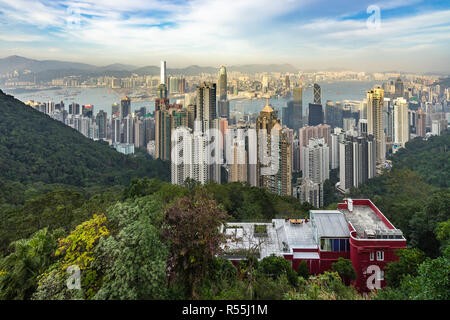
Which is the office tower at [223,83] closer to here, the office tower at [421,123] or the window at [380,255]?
the window at [380,255]

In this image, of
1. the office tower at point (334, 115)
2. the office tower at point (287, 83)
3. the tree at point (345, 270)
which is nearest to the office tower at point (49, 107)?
the office tower at point (287, 83)

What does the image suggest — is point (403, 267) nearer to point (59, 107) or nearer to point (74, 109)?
point (59, 107)

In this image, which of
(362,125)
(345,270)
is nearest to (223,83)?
(362,125)

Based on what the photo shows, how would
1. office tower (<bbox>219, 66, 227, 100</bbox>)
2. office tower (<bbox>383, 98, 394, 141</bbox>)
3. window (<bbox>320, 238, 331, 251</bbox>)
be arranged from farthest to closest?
office tower (<bbox>383, 98, 394, 141</bbox>)
office tower (<bbox>219, 66, 227, 100</bbox>)
window (<bbox>320, 238, 331, 251</bbox>)

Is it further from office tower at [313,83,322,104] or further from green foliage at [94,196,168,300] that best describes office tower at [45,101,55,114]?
green foliage at [94,196,168,300]

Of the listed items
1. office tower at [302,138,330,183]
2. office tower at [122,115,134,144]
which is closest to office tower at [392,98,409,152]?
office tower at [302,138,330,183]
